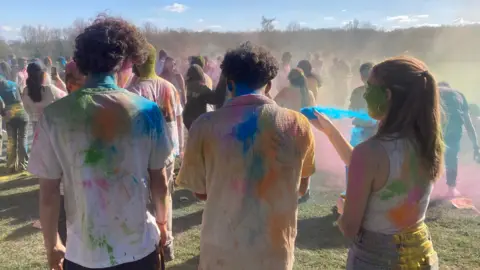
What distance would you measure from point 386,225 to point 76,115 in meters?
1.52

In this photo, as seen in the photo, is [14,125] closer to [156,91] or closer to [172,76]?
[172,76]

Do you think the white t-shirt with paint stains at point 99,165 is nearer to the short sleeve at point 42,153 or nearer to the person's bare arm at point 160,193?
the short sleeve at point 42,153

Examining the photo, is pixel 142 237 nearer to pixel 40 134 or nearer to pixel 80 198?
pixel 80 198

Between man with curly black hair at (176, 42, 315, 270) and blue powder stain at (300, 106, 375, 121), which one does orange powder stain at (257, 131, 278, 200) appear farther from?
blue powder stain at (300, 106, 375, 121)

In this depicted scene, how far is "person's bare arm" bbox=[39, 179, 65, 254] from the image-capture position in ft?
6.64

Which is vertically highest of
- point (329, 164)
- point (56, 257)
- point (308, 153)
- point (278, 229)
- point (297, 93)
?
point (308, 153)

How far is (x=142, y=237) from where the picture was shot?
2.09 metres

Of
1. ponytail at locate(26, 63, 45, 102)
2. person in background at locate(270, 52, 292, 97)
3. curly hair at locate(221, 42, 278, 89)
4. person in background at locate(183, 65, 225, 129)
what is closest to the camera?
curly hair at locate(221, 42, 278, 89)

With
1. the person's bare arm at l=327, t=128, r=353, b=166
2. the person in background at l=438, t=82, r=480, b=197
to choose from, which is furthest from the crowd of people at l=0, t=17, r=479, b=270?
the person in background at l=438, t=82, r=480, b=197

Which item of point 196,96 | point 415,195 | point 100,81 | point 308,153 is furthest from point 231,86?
point 196,96

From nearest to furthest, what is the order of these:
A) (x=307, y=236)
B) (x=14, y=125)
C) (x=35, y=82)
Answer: (x=307, y=236) < (x=35, y=82) < (x=14, y=125)

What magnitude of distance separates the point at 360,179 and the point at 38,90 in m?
5.72

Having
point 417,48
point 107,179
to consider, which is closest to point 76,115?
point 107,179

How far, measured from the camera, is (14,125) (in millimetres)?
7695
